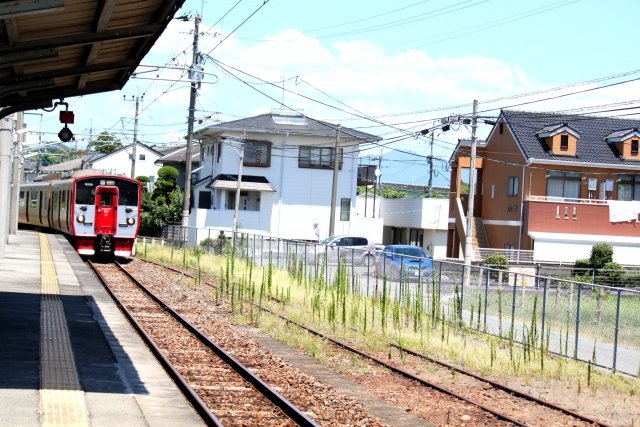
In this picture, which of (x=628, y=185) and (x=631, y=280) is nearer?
(x=631, y=280)

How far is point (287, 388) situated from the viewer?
12.0 m

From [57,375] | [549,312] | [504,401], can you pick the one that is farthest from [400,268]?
[57,375]

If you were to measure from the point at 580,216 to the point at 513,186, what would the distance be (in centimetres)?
366

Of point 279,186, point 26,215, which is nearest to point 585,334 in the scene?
point 279,186

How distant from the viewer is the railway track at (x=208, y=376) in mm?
9992

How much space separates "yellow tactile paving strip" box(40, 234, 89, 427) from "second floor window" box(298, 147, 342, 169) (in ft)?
118

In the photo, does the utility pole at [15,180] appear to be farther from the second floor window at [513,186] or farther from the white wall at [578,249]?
the white wall at [578,249]

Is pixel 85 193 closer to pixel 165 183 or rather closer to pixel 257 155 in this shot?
pixel 257 155

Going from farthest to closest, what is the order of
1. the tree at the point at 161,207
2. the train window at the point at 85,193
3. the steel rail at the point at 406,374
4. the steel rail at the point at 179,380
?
1. the tree at the point at 161,207
2. the train window at the point at 85,193
3. the steel rail at the point at 406,374
4. the steel rail at the point at 179,380

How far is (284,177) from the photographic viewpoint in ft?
178

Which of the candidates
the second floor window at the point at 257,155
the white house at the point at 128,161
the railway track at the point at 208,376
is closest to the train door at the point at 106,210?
the railway track at the point at 208,376

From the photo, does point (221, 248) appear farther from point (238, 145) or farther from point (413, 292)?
point (413, 292)

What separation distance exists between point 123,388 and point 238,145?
43.0 meters

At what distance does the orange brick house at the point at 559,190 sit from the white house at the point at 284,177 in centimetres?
807
